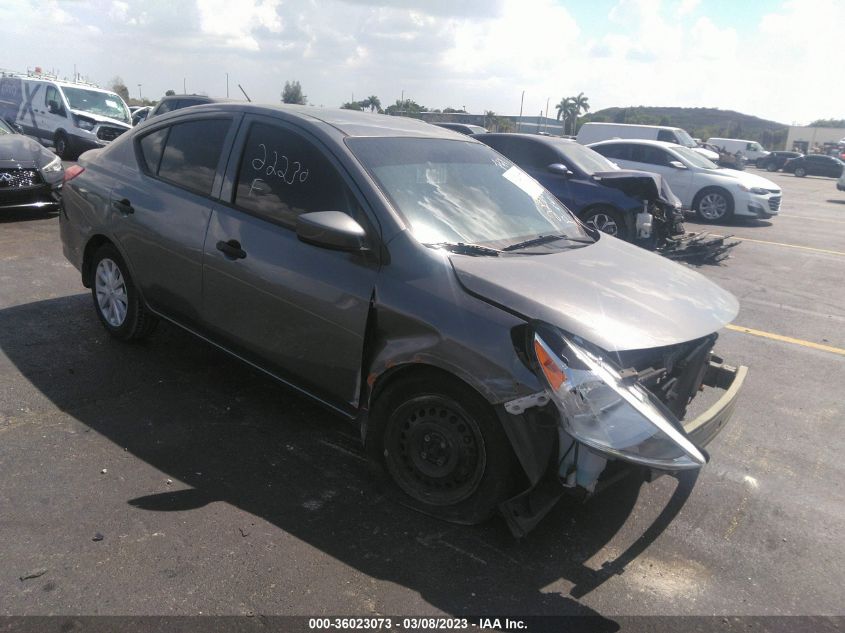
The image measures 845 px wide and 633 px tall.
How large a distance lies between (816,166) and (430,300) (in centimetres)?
4350

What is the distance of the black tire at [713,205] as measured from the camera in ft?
46.1

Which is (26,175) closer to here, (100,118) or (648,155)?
(100,118)

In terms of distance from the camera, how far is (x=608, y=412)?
265 centimetres

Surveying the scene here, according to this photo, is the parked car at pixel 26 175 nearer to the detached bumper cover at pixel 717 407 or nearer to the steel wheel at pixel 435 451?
the steel wheel at pixel 435 451

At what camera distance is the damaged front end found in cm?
261

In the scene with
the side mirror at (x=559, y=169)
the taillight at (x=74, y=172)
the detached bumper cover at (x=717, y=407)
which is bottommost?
the detached bumper cover at (x=717, y=407)

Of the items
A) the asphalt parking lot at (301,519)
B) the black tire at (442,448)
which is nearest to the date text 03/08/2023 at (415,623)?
the asphalt parking lot at (301,519)

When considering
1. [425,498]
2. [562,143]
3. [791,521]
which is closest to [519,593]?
[425,498]

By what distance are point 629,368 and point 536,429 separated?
464mm

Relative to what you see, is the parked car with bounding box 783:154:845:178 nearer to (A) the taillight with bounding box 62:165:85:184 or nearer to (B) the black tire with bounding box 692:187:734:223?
(B) the black tire with bounding box 692:187:734:223

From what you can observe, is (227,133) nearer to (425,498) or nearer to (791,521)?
(425,498)

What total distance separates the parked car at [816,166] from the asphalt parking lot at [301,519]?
4025 cm

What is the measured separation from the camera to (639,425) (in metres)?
2.63

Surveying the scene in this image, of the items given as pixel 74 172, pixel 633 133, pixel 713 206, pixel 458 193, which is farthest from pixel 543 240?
pixel 633 133
